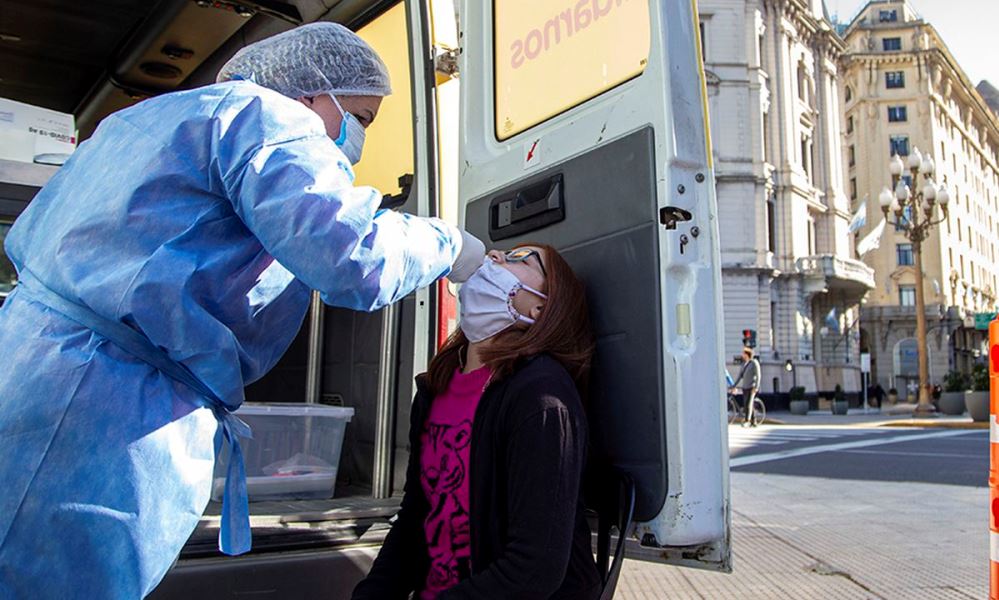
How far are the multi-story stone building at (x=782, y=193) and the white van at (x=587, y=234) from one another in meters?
33.3

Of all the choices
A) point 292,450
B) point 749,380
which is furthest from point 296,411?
point 749,380

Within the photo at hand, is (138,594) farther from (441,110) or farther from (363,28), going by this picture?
(363,28)

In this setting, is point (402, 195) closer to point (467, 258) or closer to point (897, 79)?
point (467, 258)

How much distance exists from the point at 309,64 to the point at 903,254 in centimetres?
6064

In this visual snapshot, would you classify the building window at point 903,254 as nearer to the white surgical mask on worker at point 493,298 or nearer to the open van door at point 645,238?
the open van door at point 645,238

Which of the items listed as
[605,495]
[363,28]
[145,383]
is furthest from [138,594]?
[363,28]

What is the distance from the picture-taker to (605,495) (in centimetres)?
196

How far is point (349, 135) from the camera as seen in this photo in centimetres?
176

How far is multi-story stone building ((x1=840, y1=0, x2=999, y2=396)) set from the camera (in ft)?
177

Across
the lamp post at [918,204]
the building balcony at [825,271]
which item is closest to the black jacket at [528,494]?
the lamp post at [918,204]

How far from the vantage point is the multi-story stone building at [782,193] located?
117 feet

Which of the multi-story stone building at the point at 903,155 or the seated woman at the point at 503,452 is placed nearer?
the seated woman at the point at 503,452

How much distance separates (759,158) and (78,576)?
1472 inches

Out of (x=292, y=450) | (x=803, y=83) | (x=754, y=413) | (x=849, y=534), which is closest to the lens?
(x=292, y=450)
